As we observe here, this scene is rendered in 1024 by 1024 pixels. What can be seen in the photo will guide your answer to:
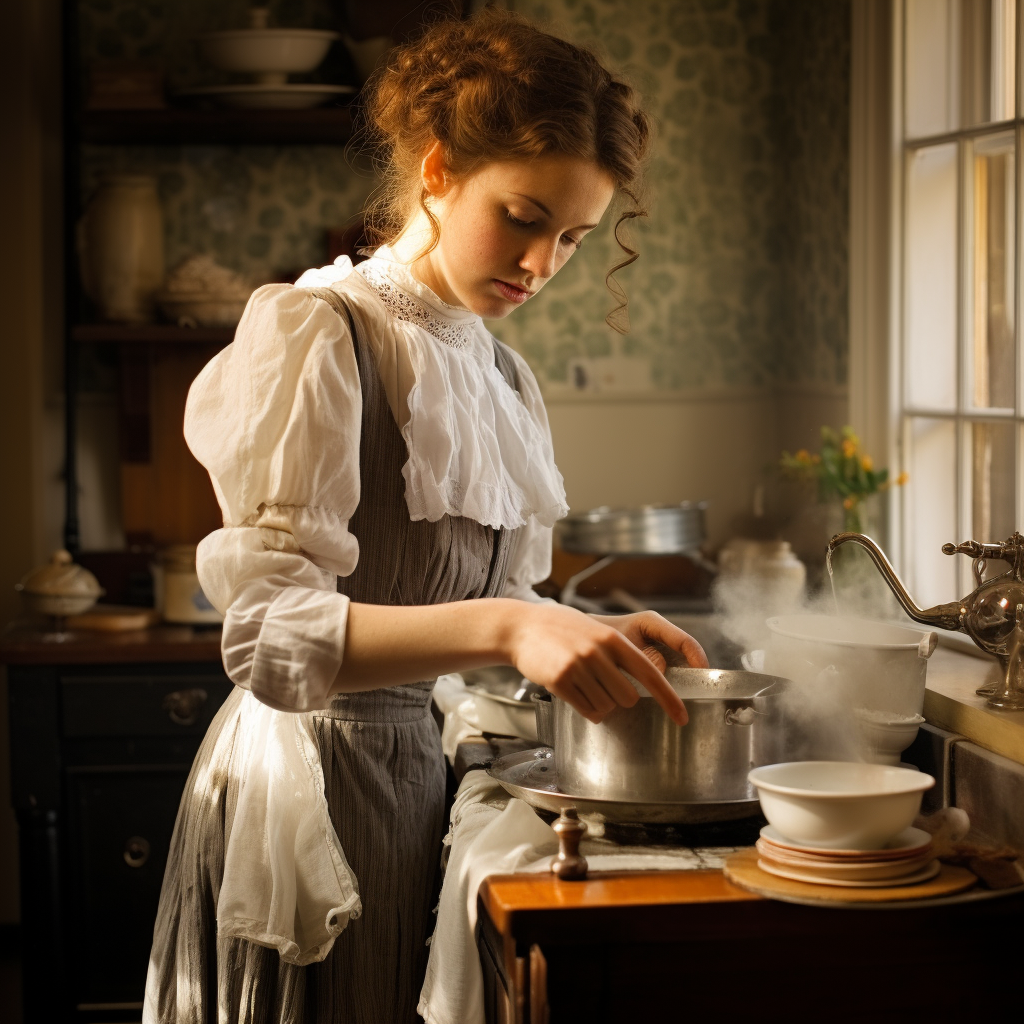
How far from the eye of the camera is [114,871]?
99.4 inches

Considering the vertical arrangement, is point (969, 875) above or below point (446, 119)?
below

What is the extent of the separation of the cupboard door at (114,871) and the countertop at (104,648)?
0.23m

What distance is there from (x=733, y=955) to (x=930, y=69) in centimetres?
199

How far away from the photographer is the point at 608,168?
129cm

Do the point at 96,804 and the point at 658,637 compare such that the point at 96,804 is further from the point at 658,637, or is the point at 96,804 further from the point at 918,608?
the point at 918,608

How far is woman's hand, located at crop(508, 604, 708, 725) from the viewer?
970 mm

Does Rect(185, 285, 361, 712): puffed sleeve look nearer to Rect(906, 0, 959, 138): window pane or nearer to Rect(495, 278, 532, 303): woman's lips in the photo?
Rect(495, 278, 532, 303): woman's lips

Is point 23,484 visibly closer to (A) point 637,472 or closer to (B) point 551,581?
(B) point 551,581

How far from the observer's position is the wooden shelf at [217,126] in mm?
2793

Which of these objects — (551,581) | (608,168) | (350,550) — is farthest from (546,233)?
(551,581)

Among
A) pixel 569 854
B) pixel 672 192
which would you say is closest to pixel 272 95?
pixel 672 192

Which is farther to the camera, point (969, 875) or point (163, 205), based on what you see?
point (163, 205)

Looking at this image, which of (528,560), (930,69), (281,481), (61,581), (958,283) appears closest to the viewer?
(281,481)

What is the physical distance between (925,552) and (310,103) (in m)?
1.70
